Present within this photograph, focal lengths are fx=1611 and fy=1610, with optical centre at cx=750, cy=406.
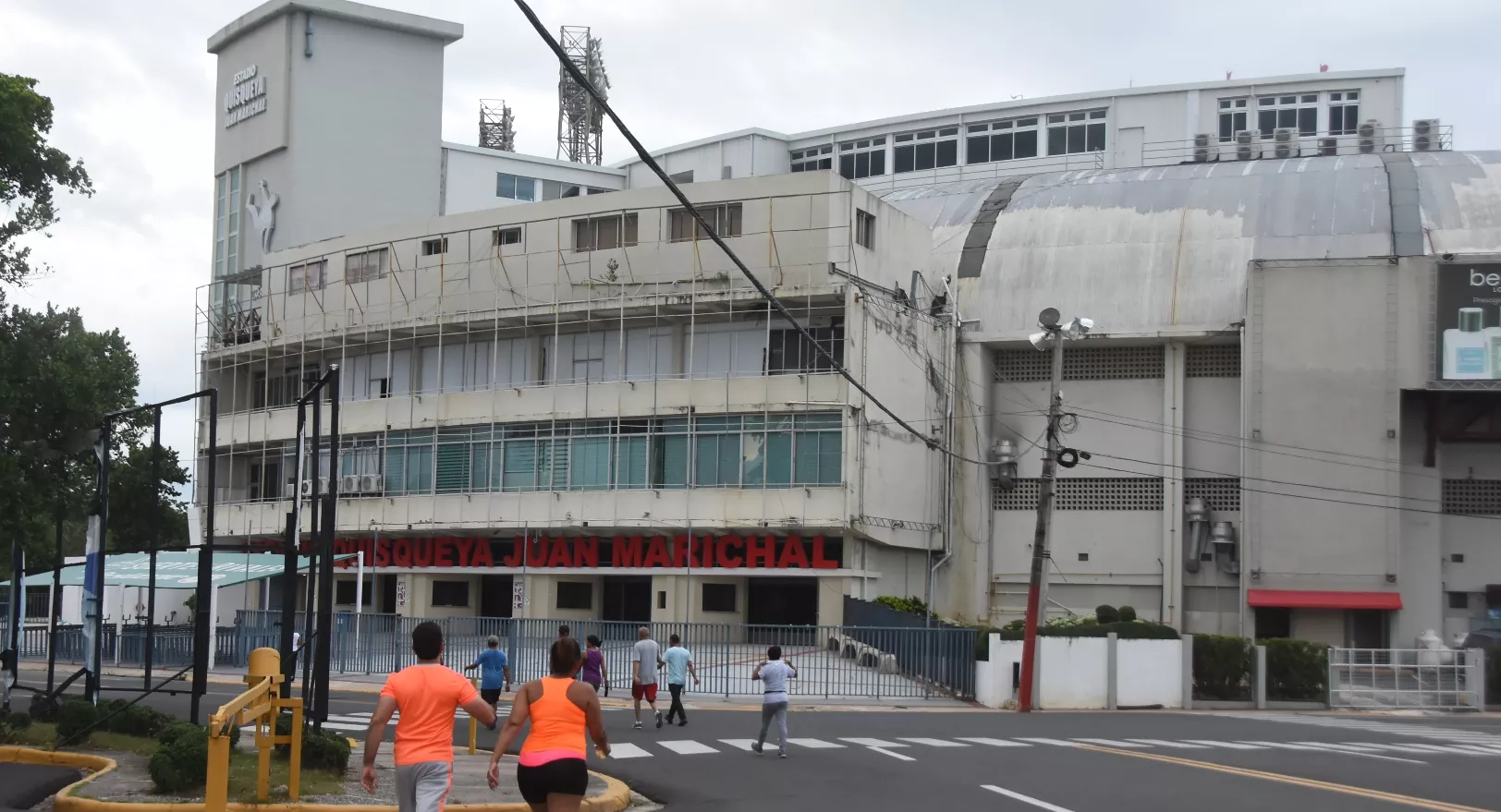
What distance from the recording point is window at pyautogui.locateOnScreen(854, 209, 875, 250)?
48.6m

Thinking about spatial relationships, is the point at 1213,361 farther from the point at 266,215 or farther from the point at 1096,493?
the point at 266,215

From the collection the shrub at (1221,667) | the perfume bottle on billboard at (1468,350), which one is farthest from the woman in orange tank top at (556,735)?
the perfume bottle on billboard at (1468,350)

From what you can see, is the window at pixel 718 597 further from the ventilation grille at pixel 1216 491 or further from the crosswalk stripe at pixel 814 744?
the crosswalk stripe at pixel 814 744

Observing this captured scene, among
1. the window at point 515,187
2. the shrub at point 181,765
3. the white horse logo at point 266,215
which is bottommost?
the shrub at point 181,765

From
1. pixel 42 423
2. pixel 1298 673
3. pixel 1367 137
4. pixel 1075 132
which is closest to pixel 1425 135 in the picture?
pixel 1367 137

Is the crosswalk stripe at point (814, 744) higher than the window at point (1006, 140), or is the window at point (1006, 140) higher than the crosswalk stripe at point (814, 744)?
the window at point (1006, 140)

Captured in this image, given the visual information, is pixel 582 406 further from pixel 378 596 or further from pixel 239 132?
pixel 239 132

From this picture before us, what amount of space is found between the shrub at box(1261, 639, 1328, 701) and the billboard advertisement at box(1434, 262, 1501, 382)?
13.6m

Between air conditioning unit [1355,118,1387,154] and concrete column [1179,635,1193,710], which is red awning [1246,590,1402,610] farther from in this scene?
air conditioning unit [1355,118,1387,154]

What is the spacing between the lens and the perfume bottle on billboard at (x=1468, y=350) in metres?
46.6

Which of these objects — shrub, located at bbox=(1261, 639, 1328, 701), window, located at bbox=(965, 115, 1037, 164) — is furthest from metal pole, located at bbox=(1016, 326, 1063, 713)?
window, located at bbox=(965, 115, 1037, 164)

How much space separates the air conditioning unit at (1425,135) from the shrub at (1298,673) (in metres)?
34.7

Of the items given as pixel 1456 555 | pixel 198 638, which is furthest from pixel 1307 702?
pixel 198 638

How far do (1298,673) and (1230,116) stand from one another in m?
42.0
